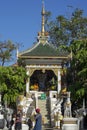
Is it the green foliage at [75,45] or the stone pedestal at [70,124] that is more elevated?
the green foliage at [75,45]

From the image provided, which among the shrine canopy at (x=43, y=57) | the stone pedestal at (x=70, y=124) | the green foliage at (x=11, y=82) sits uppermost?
the shrine canopy at (x=43, y=57)

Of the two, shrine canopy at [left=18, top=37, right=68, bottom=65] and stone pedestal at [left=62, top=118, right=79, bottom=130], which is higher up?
shrine canopy at [left=18, top=37, right=68, bottom=65]

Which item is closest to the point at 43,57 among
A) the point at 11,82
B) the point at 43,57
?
the point at 43,57

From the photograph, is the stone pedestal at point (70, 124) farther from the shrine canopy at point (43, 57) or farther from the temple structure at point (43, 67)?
the shrine canopy at point (43, 57)

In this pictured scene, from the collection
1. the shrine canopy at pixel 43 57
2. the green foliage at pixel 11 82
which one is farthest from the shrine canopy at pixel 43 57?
the green foliage at pixel 11 82

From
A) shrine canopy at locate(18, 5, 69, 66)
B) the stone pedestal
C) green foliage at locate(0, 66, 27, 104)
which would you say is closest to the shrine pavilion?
shrine canopy at locate(18, 5, 69, 66)

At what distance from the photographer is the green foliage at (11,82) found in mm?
32125

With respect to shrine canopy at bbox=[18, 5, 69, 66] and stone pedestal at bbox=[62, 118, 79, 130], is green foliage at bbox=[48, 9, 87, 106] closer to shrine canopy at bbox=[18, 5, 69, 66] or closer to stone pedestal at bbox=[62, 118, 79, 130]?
shrine canopy at bbox=[18, 5, 69, 66]

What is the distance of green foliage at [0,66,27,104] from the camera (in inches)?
1265

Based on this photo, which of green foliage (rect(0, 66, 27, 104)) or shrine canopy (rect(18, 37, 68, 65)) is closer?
green foliage (rect(0, 66, 27, 104))

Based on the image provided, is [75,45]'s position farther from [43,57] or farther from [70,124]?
[70,124]

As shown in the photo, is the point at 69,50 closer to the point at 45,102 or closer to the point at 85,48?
the point at 85,48

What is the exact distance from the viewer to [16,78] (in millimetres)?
32344

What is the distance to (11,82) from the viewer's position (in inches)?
1289
